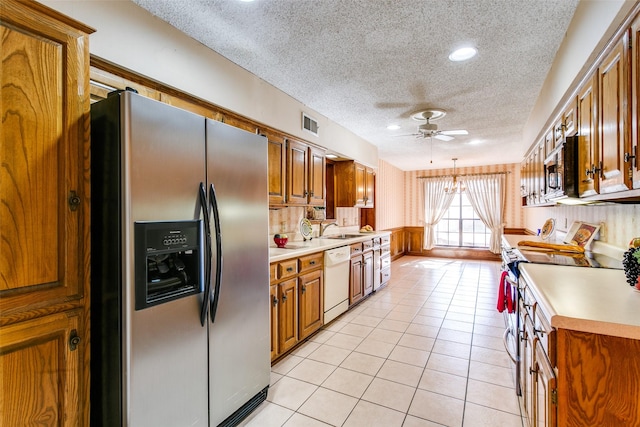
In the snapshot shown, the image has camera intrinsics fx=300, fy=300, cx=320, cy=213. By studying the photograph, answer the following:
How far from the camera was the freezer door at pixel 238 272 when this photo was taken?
1.68 m

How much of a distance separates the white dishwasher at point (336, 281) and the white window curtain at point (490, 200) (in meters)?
5.64

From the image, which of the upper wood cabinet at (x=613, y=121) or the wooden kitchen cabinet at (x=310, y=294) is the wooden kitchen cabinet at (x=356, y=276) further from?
the upper wood cabinet at (x=613, y=121)

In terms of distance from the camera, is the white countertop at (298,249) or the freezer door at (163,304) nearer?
the freezer door at (163,304)

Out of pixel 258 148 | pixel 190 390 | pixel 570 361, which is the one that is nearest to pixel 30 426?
pixel 190 390

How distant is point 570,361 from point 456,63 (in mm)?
2384

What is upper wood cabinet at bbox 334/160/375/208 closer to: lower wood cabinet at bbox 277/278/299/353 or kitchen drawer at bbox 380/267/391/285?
kitchen drawer at bbox 380/267/391/285

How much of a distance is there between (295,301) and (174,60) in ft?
7.03

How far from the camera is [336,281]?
3502 millimetres

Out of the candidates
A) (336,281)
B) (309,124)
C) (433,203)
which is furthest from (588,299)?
(433,203)

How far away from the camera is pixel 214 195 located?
1.64m

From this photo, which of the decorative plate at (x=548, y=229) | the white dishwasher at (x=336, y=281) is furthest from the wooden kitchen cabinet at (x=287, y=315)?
the decorative plate at (x=548, y=229)

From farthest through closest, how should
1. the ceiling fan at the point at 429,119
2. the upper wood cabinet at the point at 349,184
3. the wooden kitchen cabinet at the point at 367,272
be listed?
the upper wood cabinet at the point at 349,184 → the wooden kitchen cabinet at the point at 367,272 → the ceiling fan at the point at 429,119

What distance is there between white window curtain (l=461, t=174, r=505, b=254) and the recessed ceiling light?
6218mm

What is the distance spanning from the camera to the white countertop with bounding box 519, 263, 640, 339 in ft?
3.25
